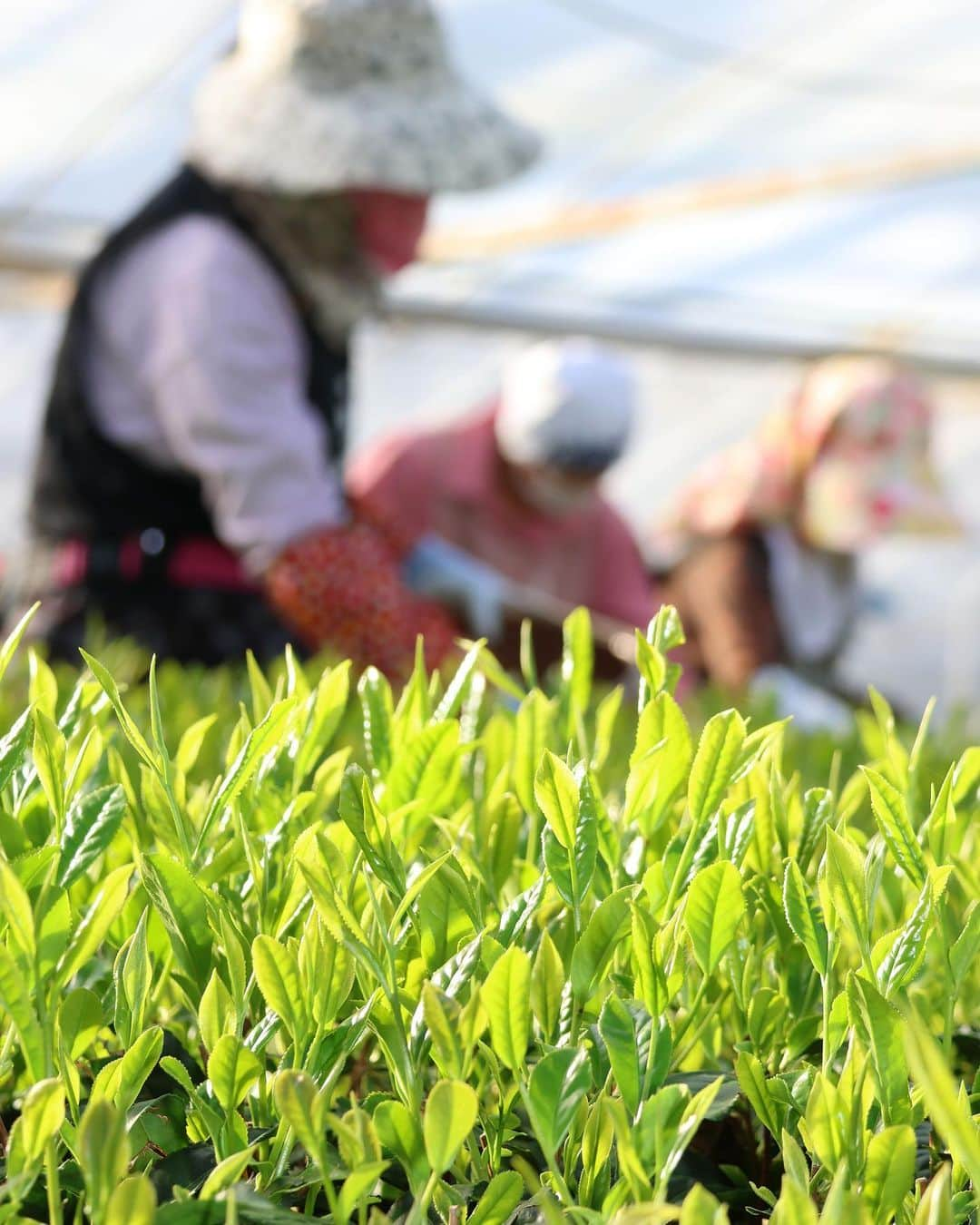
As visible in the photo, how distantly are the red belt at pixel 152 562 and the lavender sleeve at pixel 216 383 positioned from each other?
58mm

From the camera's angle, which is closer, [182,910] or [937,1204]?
[937,1204]

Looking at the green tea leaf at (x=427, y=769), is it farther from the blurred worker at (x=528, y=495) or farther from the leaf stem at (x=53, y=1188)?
the blurred worker at (x=528, y=495)

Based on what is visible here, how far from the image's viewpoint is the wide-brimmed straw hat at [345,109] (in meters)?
2.20

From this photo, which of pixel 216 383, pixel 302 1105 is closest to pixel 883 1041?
pixel 302 1105

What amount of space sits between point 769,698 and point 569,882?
826 millimetres

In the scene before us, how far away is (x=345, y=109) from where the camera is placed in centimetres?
231

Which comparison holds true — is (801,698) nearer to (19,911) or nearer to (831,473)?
(831,473)

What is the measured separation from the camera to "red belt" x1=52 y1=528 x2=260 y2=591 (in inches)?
84.0

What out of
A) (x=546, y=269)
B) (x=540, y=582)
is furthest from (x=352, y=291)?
(x=546, y=269)

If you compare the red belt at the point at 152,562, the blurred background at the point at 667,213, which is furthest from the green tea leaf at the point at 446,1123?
the blurred background at the point at 667,213

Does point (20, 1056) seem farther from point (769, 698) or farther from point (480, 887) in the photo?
point (769, 698)

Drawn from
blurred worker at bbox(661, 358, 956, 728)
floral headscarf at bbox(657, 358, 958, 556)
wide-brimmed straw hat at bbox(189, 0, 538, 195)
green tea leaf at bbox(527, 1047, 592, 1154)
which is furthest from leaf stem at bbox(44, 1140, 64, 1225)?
floral headscarf at bbox(657, 358, 958, 556)

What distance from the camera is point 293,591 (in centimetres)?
Result: 207

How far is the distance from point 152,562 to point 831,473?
244 centimetres
